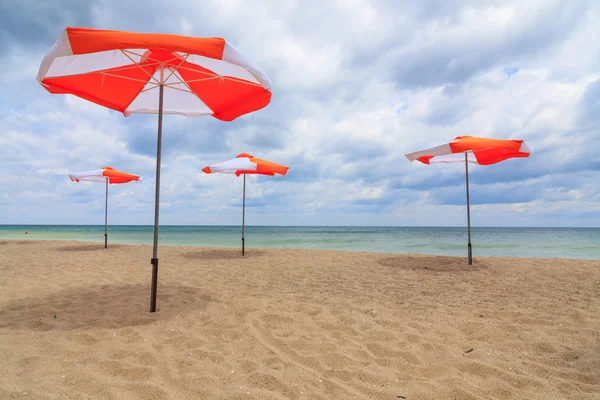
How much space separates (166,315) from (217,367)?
1365mm

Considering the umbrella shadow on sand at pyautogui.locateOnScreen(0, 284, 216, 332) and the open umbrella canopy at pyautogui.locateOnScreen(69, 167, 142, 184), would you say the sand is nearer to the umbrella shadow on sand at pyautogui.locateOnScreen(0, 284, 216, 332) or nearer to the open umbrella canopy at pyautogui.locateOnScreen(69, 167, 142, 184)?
the umbrella shadow on sand at pyautogui.locateOnScreen(0, 284, 216, 332)

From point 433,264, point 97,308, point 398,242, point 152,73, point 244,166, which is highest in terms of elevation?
point 152,73

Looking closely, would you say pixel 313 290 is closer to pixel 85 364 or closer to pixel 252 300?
pixel 252 300

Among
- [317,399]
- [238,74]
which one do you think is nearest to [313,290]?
[317,399]

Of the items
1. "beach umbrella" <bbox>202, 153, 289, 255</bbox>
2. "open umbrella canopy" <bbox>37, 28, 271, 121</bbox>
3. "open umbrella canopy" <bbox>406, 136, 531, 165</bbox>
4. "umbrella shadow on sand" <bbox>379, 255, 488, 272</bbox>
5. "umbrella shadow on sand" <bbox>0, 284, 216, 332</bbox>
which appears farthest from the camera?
"beach umbrella" <bbox>202, 153, 289, 255</bbox>

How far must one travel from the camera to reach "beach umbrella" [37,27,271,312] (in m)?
2.47

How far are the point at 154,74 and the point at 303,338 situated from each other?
349cm

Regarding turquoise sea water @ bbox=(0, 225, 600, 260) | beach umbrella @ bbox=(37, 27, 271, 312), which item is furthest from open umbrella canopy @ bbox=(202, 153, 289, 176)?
turquoise sea water @ bbox=(0, 225, 600, 260)

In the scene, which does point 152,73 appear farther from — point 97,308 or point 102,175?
point 102,175

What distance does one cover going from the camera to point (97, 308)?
354 cm

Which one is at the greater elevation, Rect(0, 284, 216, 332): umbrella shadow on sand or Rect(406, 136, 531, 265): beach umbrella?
Rect(406, 136, 531, 265): beach umbrella

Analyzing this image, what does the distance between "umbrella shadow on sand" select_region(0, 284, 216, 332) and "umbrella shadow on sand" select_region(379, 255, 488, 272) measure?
4135mm

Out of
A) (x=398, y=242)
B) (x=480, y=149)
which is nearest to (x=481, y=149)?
(x=480, y=149)

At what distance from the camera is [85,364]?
221cm
